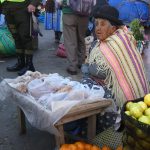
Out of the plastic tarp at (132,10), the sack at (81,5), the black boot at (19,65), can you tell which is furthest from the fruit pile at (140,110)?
the plastic tarp at (132,10)

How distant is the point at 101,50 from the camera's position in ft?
12.4

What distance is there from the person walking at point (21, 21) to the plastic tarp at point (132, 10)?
18.2ft

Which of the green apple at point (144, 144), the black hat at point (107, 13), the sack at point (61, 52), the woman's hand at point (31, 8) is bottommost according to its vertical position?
the sack at point (61, 52)

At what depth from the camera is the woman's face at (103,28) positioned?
3.75 m

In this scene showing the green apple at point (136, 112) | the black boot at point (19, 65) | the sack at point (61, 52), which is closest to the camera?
the green apple at point (136, 112)

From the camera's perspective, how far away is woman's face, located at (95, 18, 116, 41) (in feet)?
12.3

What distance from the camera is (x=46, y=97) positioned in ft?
11.9

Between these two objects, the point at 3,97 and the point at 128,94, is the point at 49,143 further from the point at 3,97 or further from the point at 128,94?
the point at 128,94

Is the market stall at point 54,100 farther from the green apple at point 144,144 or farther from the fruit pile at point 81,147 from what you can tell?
the green apple at point 144,144

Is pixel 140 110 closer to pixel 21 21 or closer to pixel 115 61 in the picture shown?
pixel 115 61

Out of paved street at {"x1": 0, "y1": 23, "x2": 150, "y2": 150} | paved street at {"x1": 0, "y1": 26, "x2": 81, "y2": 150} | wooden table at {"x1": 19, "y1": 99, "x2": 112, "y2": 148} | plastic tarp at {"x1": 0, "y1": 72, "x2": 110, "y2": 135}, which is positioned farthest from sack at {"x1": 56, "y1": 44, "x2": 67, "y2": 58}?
wooden table at {"x1": 19, "y1": 99, "x2": 112, "y2": 148}

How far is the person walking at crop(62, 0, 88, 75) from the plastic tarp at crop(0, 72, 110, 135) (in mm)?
2592

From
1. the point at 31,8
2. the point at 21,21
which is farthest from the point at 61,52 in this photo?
the point at 31,8

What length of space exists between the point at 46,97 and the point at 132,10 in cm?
855
